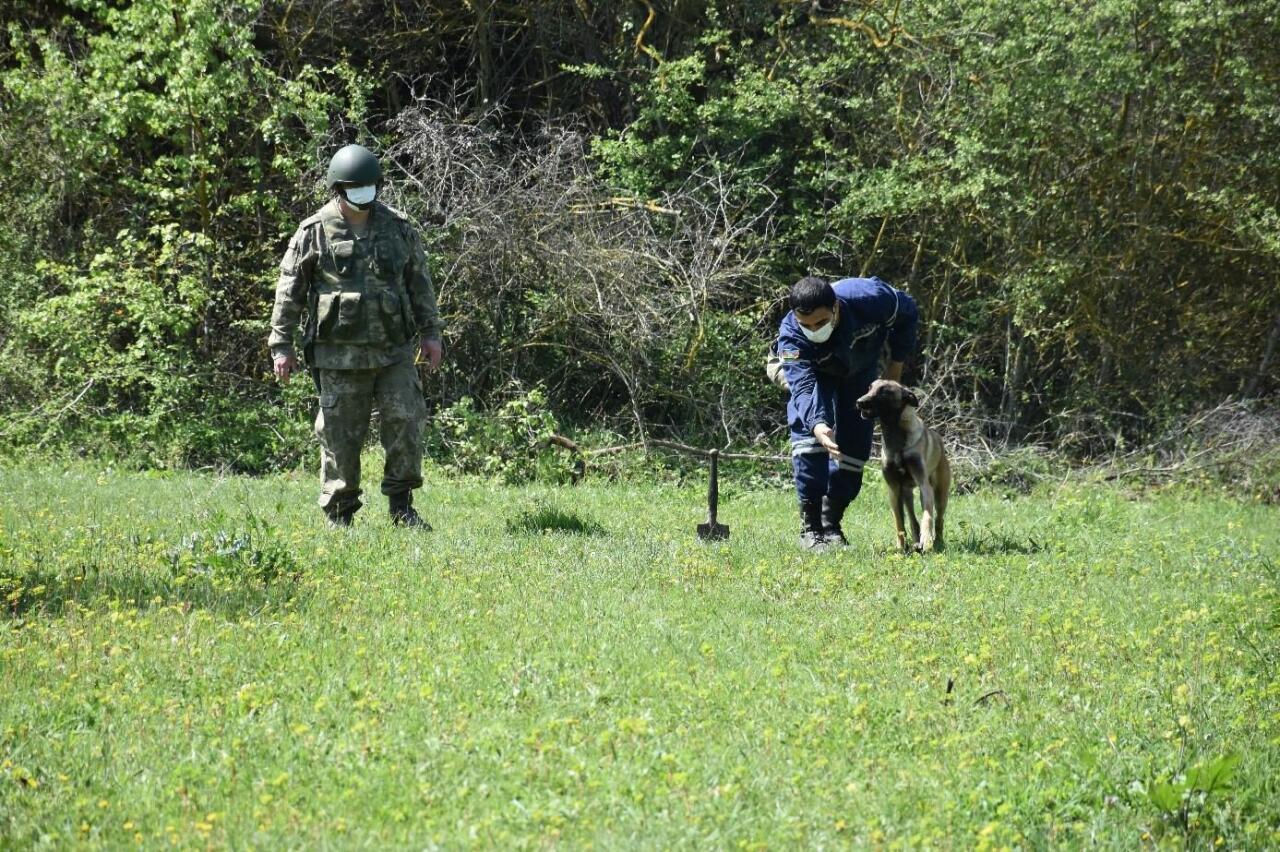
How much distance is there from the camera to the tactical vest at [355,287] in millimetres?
9539

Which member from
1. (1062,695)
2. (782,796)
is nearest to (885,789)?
(782,796)

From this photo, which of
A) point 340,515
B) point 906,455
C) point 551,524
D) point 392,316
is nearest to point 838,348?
point 906,455

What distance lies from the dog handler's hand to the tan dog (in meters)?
0.29

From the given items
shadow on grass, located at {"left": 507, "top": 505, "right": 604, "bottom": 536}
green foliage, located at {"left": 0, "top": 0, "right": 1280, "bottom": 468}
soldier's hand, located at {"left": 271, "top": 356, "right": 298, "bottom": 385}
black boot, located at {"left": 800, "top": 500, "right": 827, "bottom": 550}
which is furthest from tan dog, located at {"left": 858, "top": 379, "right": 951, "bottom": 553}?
green foliage, located at {"left": 0, "top": 0, "right": 1280, "bottom": 468}

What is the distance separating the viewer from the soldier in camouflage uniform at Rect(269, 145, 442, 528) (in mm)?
9547

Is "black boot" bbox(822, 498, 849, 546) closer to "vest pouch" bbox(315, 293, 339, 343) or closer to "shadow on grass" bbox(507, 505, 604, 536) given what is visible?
"shadow on grass" bbox(507, 505, 604, 536)

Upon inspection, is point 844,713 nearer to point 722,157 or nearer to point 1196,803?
point 1196,803

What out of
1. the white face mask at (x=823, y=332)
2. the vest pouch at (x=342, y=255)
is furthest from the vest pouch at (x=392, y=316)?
the white face mask at (x=823, y=332)

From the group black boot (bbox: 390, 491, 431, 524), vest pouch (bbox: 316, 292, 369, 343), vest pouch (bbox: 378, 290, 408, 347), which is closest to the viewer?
vest pouch (bbox: 316, 292, 369, 343)

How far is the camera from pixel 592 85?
17719 millimetres

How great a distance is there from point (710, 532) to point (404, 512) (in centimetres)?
218

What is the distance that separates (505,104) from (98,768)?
44.7ft

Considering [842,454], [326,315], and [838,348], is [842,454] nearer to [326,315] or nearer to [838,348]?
[838,348]

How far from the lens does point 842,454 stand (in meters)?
9.39
